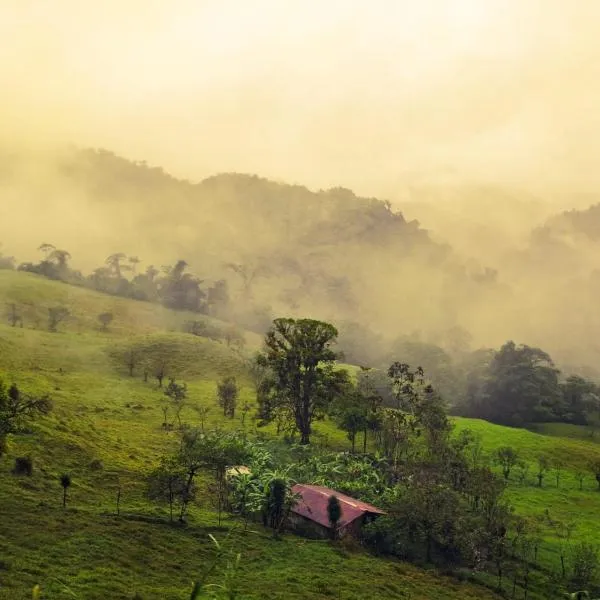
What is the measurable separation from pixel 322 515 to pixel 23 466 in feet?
88.3

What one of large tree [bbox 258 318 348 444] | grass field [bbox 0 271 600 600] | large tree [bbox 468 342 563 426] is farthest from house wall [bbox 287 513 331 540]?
large tree [bbox 468 342 563 426]

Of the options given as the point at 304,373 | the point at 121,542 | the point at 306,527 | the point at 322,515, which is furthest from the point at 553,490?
the point at 121,542

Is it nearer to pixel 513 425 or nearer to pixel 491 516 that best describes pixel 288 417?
pixel 491 516

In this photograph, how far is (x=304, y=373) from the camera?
273 feet

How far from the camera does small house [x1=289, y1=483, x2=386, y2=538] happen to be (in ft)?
169

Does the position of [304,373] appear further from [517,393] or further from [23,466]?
[517,393]

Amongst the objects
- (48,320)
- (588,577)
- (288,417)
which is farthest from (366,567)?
(48,320)

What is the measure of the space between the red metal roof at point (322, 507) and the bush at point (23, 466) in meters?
24.0

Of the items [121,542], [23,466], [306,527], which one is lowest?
[306,527]

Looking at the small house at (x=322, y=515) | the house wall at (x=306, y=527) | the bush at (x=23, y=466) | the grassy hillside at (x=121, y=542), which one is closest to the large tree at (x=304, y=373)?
the grassy hillside at (x=121, y=542)

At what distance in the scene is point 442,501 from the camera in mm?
52531

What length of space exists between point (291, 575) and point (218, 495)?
16.9 metres

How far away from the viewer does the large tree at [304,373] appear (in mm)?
82312

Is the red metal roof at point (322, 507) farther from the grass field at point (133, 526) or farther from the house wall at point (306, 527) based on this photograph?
the grass field at point (133, 526)
